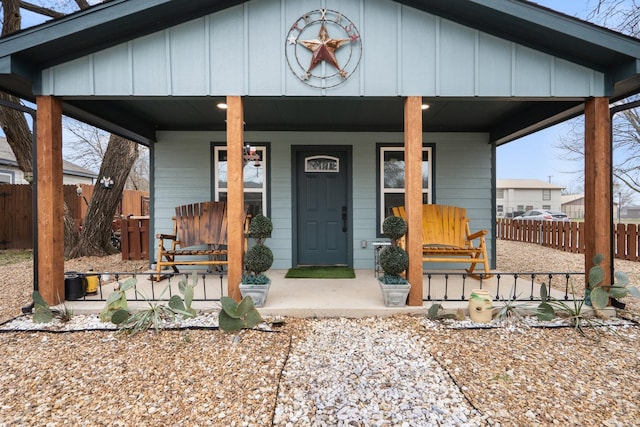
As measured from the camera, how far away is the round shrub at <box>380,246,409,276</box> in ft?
9.64

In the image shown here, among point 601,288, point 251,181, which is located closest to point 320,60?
point 251,181

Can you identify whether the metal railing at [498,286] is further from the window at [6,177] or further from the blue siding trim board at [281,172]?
the window at [6,177]

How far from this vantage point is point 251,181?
4.89 m

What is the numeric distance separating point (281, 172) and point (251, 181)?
0.50 metres

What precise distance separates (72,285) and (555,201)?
42.3m

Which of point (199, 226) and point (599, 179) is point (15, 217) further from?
point (599, 179)

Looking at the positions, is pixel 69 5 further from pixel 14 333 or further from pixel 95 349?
pixel 95 349

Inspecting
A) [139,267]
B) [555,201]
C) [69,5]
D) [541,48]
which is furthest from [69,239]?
[555,201]

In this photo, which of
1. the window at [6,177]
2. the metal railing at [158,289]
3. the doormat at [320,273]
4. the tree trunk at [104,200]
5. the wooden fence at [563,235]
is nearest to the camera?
the metal railing at [158,289]

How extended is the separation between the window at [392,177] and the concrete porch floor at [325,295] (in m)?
1.22

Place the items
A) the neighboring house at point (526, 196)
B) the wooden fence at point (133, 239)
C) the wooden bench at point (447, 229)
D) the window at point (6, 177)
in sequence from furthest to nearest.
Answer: the neighboring house at point (526, 196) < the window at point (6, 177) < the wooden fence at point (133, 239) < the wooden bench at point (447, 229)

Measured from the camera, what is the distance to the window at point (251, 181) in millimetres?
4844

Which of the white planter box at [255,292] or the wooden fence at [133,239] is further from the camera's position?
the wooden fence at [133,239]

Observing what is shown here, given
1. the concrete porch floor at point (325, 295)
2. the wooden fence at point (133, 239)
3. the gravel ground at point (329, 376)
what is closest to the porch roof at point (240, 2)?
the concrete porch floor at point (325, 295)
